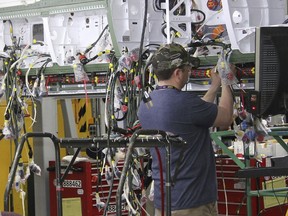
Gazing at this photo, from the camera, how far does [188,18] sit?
433cm

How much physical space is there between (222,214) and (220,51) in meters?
2.35

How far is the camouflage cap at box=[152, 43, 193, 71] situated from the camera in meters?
3.95

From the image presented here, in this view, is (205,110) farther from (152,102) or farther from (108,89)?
(108,89)

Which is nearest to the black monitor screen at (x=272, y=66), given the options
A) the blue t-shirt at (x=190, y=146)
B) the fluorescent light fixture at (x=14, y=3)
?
the blue t-shirt at (x=190, y=146)

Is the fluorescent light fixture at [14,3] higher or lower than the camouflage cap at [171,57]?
higher

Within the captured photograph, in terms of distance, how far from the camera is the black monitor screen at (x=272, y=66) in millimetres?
3371

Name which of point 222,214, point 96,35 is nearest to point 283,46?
point 96,35

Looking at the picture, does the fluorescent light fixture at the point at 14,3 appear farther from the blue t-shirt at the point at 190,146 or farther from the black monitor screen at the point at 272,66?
the black monitor screen at the point at 272,66

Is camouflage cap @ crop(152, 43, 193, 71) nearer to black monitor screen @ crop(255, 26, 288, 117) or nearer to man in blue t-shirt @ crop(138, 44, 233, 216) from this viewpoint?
man in blue t-shirt @ crop(138, 44, 233, 216)

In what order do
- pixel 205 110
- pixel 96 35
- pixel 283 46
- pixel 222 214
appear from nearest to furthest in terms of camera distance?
pixel 283 46 → pixel 205 110 → pixel 96 35 → pixel 222 214

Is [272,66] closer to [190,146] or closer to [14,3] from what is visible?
[190,146]

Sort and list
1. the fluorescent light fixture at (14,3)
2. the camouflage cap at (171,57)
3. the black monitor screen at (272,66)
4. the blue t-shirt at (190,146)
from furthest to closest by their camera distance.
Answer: the fluorescent light fixture at (14,3), the camouflage cap at (171,57), the blue t-shirt at (190,146), the black monitor screen at (272,66)

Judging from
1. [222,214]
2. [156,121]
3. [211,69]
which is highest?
[211,69]

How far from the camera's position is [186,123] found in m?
3.87
